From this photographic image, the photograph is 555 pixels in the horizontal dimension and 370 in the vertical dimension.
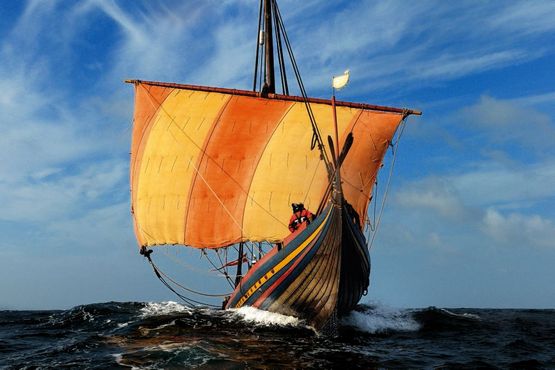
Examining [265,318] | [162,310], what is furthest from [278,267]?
[162,310]

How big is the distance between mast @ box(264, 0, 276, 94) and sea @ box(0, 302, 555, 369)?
39.7 feet

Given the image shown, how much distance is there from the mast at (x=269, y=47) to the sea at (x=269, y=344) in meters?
12.1

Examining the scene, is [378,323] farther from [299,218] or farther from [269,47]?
[269,47]

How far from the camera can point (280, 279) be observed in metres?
16.0

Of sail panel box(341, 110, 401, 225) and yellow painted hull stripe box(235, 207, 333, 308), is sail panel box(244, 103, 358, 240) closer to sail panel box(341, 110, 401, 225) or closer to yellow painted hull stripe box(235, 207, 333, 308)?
sail panel box(341, 110, 401, 225)

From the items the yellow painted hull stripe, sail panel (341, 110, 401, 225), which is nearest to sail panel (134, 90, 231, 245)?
the yellow painted hull stripe

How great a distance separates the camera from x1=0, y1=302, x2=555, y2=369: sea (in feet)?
37.8

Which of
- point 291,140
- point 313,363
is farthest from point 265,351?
point 291,140

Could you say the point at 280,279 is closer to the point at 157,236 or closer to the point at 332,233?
the point at 332,233

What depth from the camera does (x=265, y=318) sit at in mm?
16812

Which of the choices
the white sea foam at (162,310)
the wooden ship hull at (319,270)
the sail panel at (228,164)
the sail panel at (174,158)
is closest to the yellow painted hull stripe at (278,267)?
the wooden ship hull at (319,270)

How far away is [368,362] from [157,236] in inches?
585

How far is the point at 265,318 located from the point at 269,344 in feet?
11.7

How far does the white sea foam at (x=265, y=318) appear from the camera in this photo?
1600 centimetres
